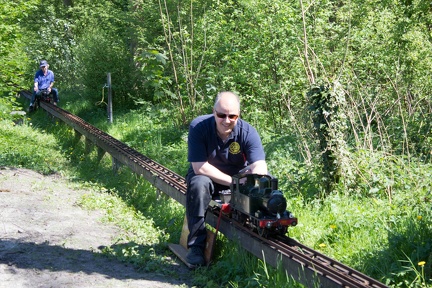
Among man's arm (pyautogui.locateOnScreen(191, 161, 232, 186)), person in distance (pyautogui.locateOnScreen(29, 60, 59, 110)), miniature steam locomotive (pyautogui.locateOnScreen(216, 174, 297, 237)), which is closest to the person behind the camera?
miniature steam locomotive (pyautogui.locateOnScreen(216, 174, 297, 237))

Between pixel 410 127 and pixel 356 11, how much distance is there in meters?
7.21

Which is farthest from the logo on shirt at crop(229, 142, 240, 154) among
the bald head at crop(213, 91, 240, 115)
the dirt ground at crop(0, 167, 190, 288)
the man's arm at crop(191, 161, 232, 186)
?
the dirt ground at crop(0, 167, 190, 288)

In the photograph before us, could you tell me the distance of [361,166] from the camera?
28.0 feet

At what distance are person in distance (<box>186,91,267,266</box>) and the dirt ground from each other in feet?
1.58

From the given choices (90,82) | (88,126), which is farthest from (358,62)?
(90,82)

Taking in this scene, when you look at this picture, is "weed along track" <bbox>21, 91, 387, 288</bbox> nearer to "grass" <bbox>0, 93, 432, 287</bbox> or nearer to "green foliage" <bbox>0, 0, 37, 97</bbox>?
A: "grass" <bbox>0, 93, 432, 287</bbox>

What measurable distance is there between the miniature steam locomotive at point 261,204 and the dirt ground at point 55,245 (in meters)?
0.88

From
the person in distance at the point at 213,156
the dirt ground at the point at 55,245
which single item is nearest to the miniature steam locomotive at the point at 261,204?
the person in distance at the point at 213,156

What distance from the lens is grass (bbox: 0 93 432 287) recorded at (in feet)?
19.2

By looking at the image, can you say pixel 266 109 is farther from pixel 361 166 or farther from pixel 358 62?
pixel 361 166

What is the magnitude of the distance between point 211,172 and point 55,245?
6.44 feet

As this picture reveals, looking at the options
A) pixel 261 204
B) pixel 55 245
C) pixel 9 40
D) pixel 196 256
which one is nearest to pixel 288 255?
pixel 261 204

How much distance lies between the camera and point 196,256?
662cm

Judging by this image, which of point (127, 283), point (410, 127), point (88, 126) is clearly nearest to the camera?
point (127, 283)
